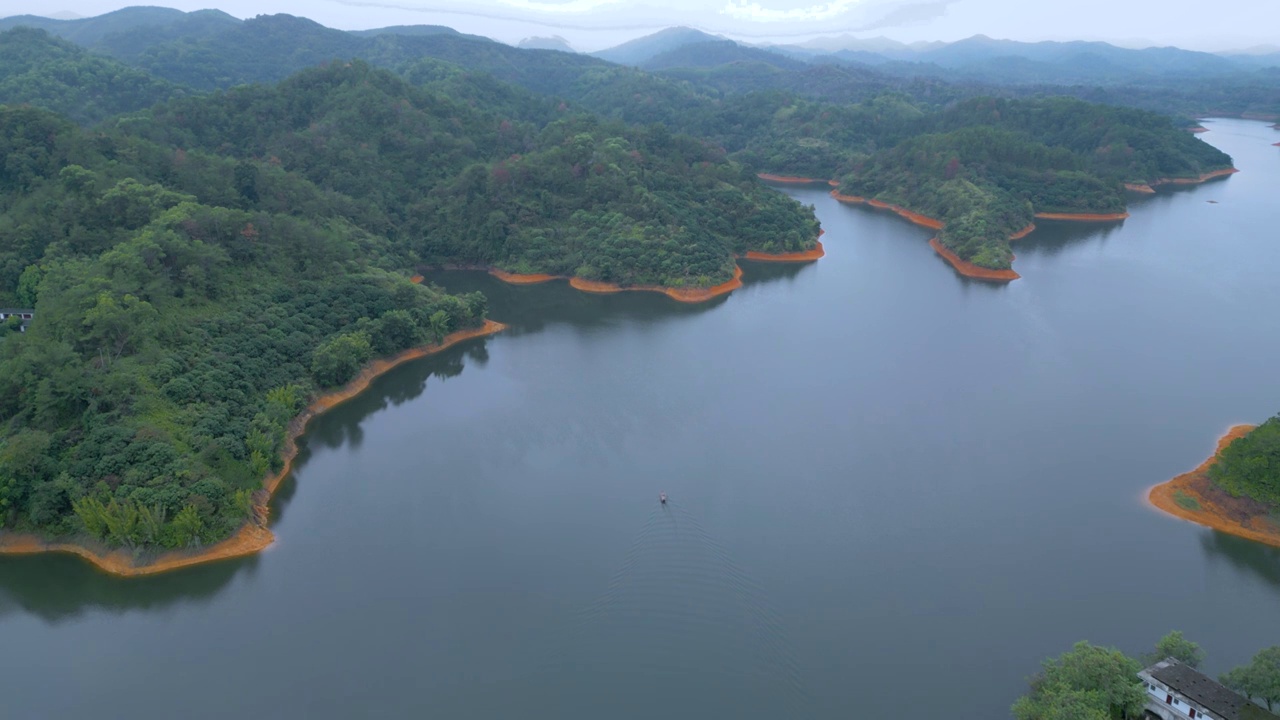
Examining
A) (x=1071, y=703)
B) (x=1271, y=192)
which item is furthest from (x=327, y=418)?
(x=1271, y=192)

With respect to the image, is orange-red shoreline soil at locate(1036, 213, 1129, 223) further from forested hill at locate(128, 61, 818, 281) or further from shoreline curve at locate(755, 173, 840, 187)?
shoreline curve at locate(755, 173, 840, 187)

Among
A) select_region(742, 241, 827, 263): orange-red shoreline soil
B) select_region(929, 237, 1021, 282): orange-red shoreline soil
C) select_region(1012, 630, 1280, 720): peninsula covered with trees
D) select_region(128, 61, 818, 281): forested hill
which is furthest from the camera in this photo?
select_region(742, 241, 827, 263): orange-red shoreline soil

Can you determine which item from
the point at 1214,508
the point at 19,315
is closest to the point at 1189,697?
the point at 1214,508

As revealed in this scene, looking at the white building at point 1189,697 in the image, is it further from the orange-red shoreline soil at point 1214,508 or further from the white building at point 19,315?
→ the white building at point 19,315

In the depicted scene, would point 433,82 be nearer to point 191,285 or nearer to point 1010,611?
point 191,285

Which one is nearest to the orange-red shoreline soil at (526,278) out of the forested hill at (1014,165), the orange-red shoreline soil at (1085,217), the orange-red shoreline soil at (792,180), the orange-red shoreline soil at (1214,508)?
the forested hill at (1014,165)

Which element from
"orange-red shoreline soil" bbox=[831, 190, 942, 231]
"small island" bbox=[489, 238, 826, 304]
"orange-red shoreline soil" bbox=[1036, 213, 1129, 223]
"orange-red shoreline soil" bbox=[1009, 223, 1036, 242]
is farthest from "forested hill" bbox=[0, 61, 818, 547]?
"orange-red shoreline soil" bbox=[1036, 213, 1129, 223]

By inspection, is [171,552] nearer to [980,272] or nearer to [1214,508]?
[1214,508]
